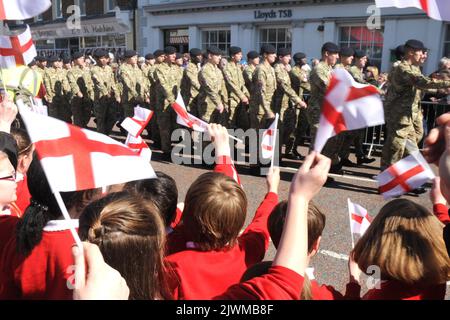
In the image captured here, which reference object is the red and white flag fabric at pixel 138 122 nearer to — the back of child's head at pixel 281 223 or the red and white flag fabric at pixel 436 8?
the back of child's head at pixel 281 223

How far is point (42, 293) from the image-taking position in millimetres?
1695

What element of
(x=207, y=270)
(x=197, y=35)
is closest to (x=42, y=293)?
(x=207, y=270)

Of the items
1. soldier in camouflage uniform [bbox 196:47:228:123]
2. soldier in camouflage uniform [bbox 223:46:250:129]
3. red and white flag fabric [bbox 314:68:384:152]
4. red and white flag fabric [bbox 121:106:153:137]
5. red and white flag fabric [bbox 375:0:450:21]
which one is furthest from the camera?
soldier in camouflage uniform [bbox 223:46:250:129]

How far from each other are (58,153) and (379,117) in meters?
1.14

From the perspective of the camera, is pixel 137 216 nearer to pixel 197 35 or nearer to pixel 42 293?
pixel 42 293

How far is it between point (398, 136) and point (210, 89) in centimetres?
321

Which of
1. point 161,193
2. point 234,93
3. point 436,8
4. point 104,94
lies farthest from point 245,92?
point 161,193

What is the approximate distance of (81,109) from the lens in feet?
36.8

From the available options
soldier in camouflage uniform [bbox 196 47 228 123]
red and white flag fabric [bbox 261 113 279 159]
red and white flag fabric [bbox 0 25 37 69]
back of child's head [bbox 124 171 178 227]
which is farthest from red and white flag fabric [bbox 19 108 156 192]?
soldier in camouflage uniform [bbox 196 47 228 123]

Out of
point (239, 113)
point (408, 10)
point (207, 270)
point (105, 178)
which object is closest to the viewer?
point (105, 178)

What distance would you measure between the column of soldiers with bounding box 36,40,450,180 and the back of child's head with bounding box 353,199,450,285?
4.13m

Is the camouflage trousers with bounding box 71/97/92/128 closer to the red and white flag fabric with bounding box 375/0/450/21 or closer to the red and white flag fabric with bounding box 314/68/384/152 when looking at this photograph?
the red and white flag fabric with bounding box 375/0/450/21

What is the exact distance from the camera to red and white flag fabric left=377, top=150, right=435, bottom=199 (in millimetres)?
2488

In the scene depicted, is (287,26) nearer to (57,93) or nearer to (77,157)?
(57,93)
